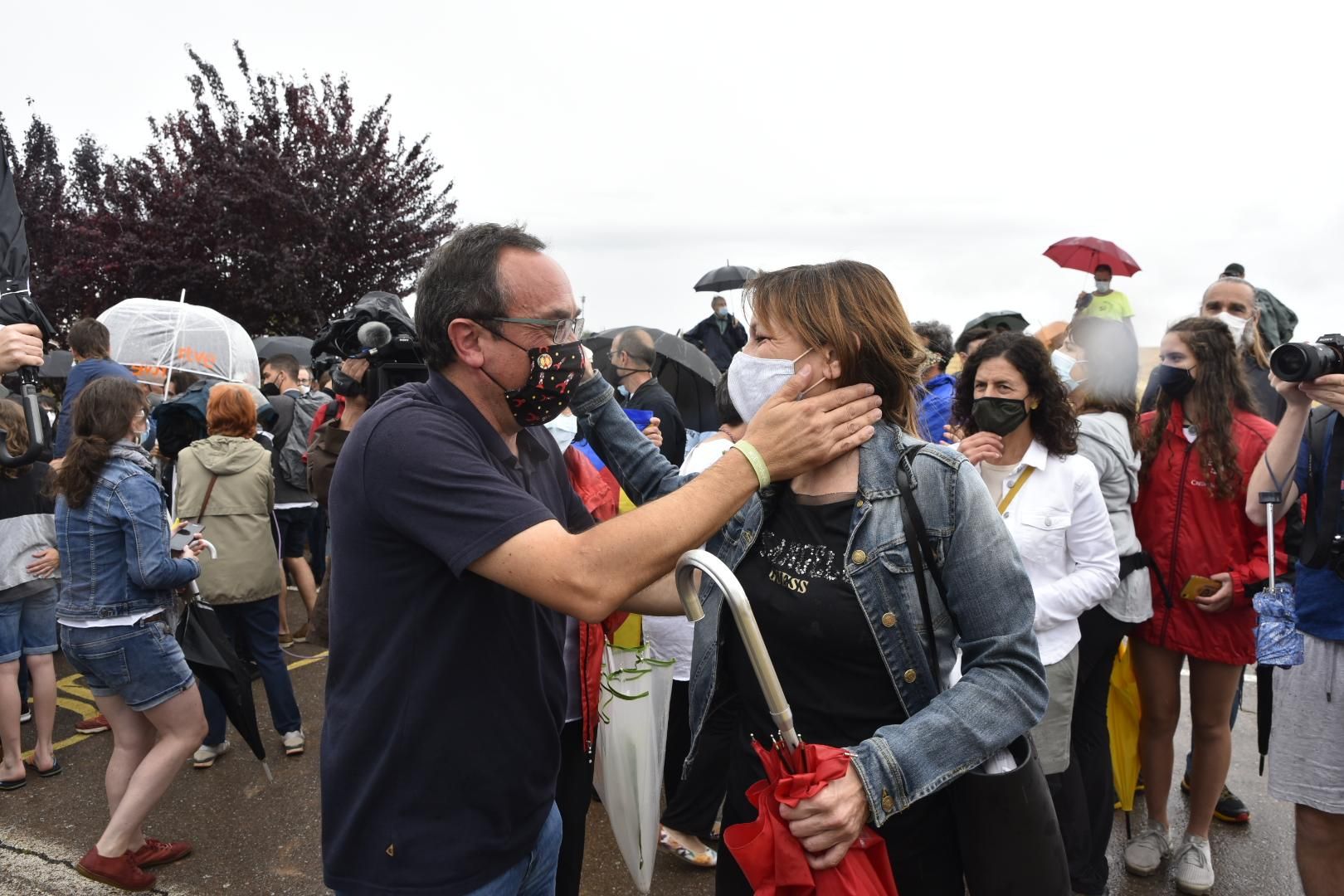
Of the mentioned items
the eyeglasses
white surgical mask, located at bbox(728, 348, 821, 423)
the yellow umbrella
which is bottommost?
the yellow umbrella

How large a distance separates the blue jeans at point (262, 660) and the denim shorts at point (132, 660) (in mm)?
1098

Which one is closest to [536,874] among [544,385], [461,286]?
[544,385]

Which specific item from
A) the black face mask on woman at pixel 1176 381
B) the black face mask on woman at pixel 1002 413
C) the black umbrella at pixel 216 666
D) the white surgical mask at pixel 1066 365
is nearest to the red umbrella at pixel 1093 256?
the white surgical mask at pixel 1066 365

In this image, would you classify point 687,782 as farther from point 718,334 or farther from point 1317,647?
point 718,334

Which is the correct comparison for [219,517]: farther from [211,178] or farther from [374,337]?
[211,178]

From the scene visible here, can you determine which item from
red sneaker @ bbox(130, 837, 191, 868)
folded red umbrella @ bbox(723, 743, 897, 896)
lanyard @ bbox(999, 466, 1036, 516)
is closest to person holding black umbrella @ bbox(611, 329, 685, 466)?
lanyard @ bbox(999, 466, 1036, 516)

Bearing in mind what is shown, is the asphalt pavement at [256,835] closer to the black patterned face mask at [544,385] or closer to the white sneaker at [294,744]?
the white sneaker at [294,744]

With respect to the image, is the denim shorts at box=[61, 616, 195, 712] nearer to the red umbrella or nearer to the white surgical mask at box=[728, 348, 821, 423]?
the white surgical mask at box=[728, 348, 821, 423]

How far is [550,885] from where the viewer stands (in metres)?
2.24

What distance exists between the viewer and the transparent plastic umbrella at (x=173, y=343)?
7.74 m

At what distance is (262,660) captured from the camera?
5.26 metres

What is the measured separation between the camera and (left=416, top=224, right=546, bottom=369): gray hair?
2.03 m

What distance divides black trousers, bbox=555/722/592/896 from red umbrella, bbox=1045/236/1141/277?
496 cm

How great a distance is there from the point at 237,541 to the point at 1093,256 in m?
5.85
